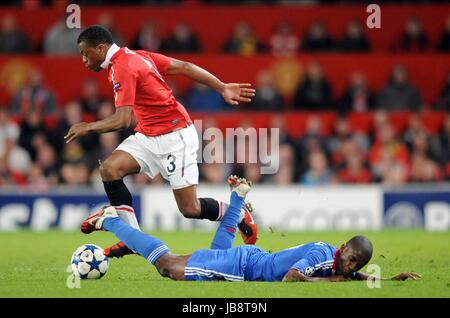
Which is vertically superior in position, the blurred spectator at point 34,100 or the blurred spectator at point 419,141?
the blurred spectator at point 34,100

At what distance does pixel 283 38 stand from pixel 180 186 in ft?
32.7

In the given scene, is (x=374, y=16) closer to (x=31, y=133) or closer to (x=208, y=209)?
(x=31, y=133)

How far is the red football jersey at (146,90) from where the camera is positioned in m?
9.82

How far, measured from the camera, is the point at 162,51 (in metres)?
19.5

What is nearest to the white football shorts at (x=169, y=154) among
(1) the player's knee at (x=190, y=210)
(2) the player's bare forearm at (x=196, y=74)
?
(1) the player's knee at (x=190, y=210)

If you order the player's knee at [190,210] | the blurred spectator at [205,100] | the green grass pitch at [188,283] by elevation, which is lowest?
the green grass pitch at [188,283]

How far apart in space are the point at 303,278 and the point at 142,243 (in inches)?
56.8

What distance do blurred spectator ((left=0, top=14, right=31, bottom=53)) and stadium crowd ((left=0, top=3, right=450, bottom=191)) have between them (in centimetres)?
2

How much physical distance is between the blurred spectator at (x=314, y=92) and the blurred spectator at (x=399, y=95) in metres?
0.99

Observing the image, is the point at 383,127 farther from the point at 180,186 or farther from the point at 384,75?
the point at 180,186

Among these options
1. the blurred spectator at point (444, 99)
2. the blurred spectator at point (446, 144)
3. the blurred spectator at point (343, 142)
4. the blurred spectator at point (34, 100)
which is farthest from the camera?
the blurred spectator at point (444, 99)

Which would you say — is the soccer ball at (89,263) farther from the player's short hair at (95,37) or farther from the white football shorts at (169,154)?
the player's short hair at (95,37)

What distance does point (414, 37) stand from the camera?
20.0m
